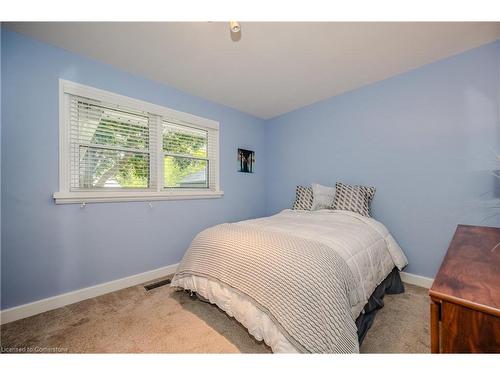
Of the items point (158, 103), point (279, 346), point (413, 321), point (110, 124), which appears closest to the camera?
point (279, 346)

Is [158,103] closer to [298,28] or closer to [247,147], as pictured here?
[247,147]

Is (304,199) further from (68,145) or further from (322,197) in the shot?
(68,145)

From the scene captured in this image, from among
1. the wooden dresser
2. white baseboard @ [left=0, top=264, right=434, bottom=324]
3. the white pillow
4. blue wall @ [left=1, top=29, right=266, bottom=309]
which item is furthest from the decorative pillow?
blue wall @ [left=1, top=29, right=266, bottom=309]

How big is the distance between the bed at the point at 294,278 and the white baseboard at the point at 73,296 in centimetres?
69

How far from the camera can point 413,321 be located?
149 centimetres

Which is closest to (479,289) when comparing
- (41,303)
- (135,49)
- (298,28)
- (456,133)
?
(298,28)

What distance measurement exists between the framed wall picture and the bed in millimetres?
1621

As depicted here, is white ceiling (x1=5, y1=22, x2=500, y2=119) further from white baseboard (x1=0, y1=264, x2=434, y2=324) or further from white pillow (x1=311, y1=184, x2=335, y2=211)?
white baseboard (x1=0, y1=264, x2=434, y2=324)

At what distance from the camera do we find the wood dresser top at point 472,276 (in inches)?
22.0

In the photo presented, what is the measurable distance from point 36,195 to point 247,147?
2.55m

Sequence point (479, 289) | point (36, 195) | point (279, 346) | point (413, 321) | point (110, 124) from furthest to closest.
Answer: point (110, 124) → point (36, 195) → point (413, 321) → point (279, 346) → point (479, 289)

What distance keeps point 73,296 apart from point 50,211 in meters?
0.79

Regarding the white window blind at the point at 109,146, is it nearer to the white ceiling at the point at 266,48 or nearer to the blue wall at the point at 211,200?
the blue wall at the point at 211,200

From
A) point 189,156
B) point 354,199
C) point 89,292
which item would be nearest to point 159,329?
point 89,292
